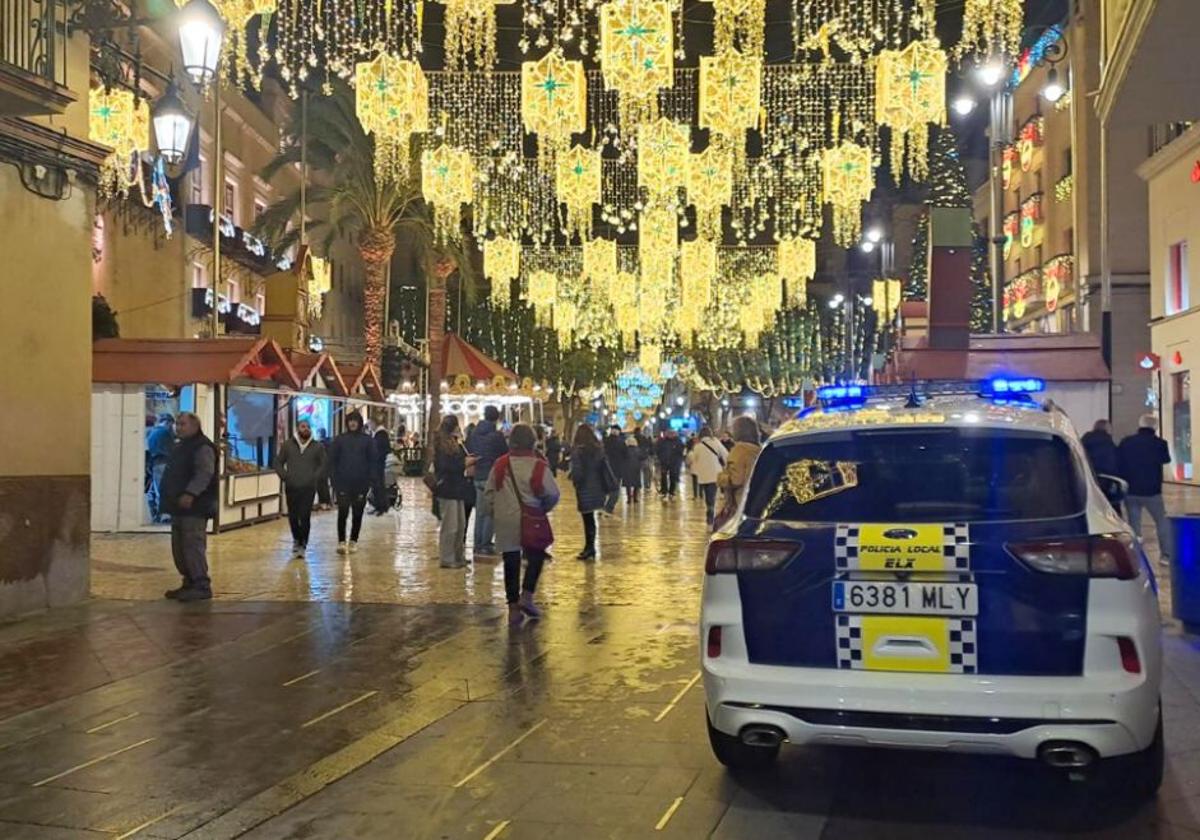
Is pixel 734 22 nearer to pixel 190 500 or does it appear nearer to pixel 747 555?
pixel 190 500

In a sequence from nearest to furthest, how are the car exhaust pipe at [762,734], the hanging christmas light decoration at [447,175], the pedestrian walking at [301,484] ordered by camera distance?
the car exhaust pipe at [762,734], the pedestrian walking at [301,484], the hanging christmas light decoration at [447,175]

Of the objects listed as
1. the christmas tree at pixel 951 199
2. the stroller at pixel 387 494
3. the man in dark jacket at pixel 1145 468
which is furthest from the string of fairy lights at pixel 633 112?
the stroller at pixel 387 494

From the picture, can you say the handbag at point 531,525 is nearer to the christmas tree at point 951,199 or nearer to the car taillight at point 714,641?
the car taillight at point 714,641

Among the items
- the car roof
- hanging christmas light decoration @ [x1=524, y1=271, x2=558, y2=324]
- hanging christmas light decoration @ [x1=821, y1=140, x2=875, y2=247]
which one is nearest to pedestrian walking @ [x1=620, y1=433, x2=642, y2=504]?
hanging christmas light decoration @ [x1=524, y1=271, x2=558, y2=324]

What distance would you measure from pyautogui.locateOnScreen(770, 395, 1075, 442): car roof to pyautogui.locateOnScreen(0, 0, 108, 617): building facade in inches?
277

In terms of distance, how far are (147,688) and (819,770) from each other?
4.49 metres

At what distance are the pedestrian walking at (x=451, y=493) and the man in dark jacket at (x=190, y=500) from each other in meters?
3.00

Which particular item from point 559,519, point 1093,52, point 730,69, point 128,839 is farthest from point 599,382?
point 128,839

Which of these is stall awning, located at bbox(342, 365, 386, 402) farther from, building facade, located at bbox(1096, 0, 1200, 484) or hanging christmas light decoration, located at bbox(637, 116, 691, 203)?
building facade, located at bbox(1096, 0, 1200, 484)

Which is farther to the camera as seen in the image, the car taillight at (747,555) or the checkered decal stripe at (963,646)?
the car taillight at (747,555)

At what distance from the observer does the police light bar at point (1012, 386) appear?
614 cm

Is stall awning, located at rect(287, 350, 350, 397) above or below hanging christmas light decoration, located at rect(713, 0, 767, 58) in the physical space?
below

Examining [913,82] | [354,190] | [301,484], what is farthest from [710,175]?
[354,190]

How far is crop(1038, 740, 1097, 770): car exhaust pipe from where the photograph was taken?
4.49 metres
